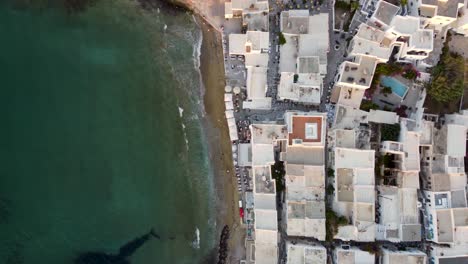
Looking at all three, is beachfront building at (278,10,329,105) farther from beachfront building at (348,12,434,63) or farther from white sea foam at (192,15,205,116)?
white sea foam at (192,15,205,116)

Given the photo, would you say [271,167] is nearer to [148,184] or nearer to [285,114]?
[285,114]

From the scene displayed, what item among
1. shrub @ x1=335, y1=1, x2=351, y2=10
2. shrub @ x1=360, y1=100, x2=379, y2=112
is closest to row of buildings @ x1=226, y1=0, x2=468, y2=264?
shrub @ x1=360, y1=100, x2=379, y2=112

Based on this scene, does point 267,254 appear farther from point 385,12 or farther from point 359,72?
point 385,12

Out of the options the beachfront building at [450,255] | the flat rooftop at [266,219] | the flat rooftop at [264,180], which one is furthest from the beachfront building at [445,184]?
the flat rooftop at [264,180]

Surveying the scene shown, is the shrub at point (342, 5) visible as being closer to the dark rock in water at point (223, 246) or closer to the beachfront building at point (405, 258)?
the beachfront building at point (405, 258)

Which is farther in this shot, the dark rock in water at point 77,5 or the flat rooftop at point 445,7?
the dark rock in water at point 77,5
